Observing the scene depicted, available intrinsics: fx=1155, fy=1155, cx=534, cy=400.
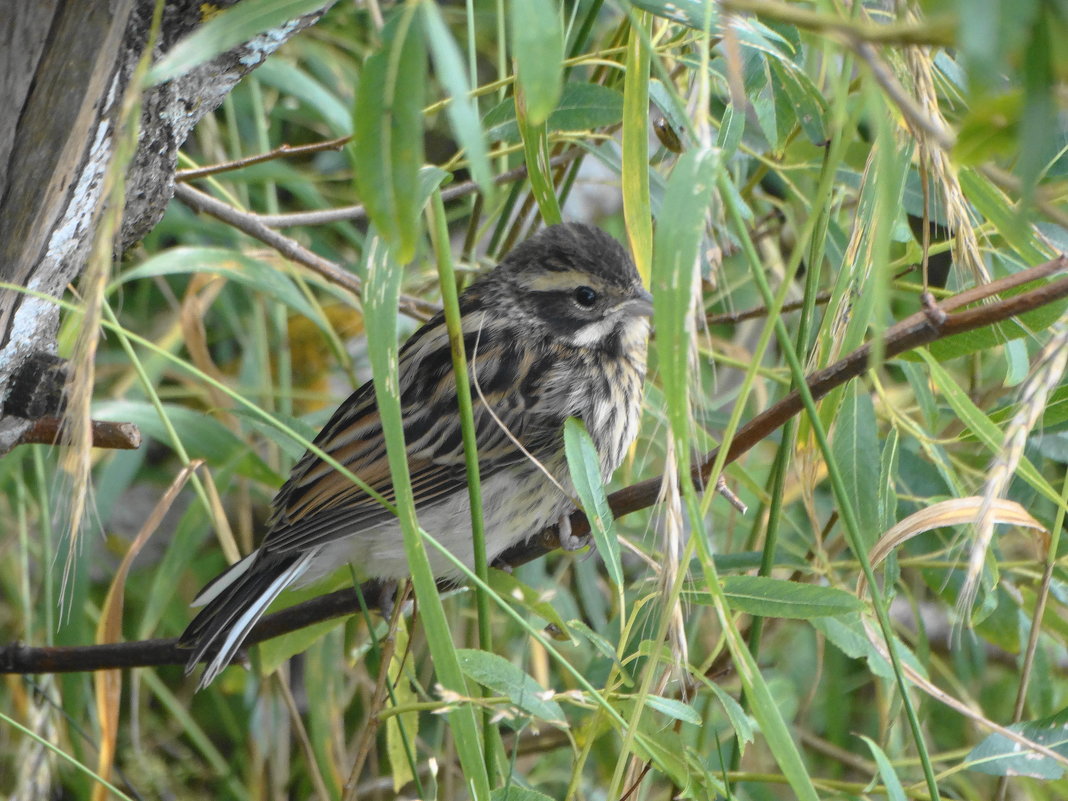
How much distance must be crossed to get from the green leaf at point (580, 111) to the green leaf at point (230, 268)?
66 cm

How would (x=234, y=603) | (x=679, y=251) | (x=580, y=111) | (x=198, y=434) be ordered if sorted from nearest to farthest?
(x=679, y=251)
(x=580, y=111)
(x=234, y=603)
(x=198, y=434)

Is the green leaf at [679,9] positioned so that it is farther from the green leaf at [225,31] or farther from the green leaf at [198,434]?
the green leaf at [198,434]

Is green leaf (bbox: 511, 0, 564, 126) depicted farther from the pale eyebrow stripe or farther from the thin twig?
the pale eyebrow stripe

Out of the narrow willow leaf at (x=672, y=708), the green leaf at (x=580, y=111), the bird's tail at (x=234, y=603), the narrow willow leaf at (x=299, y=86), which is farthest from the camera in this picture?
the narrow willow leaf at (x=299, y=86)

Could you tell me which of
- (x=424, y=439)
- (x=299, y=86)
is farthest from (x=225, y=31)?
(x=299, y=86)

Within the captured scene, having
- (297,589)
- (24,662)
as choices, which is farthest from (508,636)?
(24,662)

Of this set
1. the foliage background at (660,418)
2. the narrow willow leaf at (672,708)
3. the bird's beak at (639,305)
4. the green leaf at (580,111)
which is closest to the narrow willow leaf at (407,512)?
the foliage background at (660,418)

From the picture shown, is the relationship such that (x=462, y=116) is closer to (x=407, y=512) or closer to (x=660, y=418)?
(x=407, y=512)

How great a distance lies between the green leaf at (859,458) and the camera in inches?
77.0

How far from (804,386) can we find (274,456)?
242 cm

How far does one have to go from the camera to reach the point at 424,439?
2.75 metres

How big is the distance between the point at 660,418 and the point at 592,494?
216 mm

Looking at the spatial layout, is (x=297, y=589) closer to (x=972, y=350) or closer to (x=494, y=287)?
(x=494, y=287)

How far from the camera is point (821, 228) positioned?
179 cm
